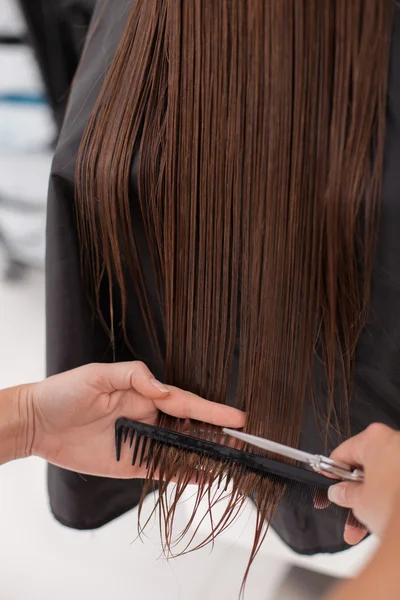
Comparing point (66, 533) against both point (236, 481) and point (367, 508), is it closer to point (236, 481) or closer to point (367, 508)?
point (236, 481)

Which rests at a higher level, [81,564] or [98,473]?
[98,473]

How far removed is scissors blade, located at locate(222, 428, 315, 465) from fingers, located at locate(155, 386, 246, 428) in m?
0.02

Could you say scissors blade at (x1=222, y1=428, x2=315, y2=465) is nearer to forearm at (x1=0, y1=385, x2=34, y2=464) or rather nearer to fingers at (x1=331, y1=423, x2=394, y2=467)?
fingers at (x1=331, y1=423, x2=394, y2=467)

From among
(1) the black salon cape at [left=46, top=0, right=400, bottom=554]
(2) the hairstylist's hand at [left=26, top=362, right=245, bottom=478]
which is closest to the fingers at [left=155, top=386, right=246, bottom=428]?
(2) the hairstylist's hand at [left=26, top=362, right=245, bottom=478]

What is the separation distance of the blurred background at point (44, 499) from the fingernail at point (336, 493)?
0.32 metres

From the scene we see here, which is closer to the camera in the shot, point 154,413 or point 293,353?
point 293,353

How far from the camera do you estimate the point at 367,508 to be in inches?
21.3

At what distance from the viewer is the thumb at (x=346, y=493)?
22.1 inches

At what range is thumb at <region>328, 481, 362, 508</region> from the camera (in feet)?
1.85

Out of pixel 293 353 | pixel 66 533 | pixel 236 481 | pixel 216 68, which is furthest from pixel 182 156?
pixel 66 533

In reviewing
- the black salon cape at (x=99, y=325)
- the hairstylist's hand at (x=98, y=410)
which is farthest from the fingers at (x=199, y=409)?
the black salon cape at (x=99, y=325)

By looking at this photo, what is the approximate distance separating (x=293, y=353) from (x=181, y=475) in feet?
0.66

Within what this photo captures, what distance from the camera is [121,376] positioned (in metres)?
0.69

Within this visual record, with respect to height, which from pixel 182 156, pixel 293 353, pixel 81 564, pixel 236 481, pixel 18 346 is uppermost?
pixel 182 156
